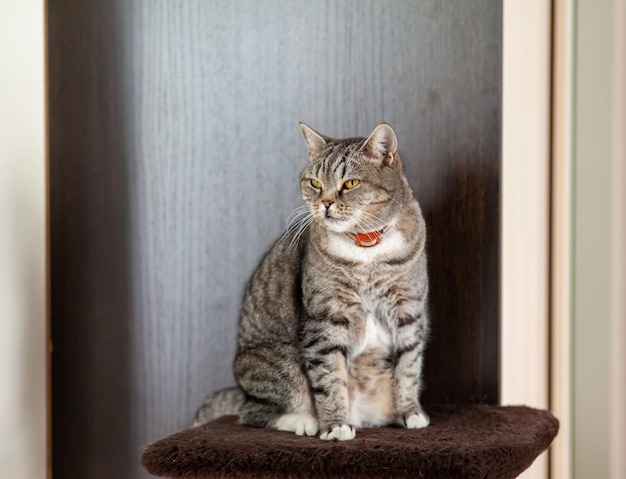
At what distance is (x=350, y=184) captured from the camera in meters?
1.12

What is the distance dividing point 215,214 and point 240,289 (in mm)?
186

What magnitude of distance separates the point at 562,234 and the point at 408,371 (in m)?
0.49

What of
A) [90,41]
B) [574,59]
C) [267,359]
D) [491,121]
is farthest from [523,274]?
[90,41]

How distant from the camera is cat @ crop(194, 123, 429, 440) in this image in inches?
44.3

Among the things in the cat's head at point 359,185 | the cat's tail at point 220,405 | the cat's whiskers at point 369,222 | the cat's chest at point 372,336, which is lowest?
the cat's tail at point 220,405

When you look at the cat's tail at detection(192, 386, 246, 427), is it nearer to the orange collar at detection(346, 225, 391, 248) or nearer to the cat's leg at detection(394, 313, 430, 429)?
the cat's leg at detection(394, 313, 430, 429)

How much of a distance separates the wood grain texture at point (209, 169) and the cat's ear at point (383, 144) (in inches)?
14.7

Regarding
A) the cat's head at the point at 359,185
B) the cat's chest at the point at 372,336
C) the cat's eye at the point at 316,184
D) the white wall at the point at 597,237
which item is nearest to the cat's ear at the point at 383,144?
the cat's head at the point at 359,185

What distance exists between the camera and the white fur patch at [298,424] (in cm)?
117

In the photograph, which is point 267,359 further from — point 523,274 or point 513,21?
point 513,21

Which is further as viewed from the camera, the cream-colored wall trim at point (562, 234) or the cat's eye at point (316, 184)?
the cream-colored wall trim at point (562, 234)

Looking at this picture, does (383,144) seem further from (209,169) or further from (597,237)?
(209,169)

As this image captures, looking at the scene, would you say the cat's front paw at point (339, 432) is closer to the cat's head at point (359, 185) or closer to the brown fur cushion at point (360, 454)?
the brown fur cushion at point (360, 454)

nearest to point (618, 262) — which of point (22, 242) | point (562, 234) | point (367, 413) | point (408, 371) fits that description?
point (562, 234)
